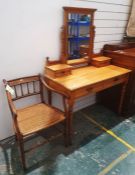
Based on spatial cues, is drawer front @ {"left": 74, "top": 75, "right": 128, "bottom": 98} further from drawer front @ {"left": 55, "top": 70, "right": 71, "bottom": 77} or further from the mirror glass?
the mirror glass

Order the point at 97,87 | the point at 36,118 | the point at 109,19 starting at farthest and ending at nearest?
1. the point at 109,19
2. the point at 97,87
3. the point at 36,118

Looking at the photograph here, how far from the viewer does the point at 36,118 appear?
1755 millimetres

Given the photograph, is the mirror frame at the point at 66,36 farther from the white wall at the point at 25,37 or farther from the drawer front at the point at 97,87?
the drawer front at the point at 97,87

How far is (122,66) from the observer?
2441 millimetres

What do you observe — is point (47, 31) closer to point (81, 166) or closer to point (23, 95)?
point (23, 95)

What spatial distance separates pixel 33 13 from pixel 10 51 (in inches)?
17.9

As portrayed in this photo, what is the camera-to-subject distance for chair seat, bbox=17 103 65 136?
161 centimetres

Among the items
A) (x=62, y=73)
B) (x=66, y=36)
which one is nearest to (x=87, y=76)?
(x=62, y=73)

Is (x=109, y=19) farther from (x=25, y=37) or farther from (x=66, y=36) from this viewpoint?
(x=25, y=37)

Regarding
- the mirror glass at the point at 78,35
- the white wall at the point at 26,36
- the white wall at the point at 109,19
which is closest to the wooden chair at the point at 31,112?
the white wall at the point at 26,36

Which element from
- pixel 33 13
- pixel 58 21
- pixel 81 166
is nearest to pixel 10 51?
pixel 33 13

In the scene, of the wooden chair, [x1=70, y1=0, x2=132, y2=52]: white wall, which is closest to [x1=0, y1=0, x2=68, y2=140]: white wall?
the wooden chair

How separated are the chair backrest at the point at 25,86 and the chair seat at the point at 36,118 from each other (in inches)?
6.3

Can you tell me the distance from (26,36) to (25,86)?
1.85 feet
